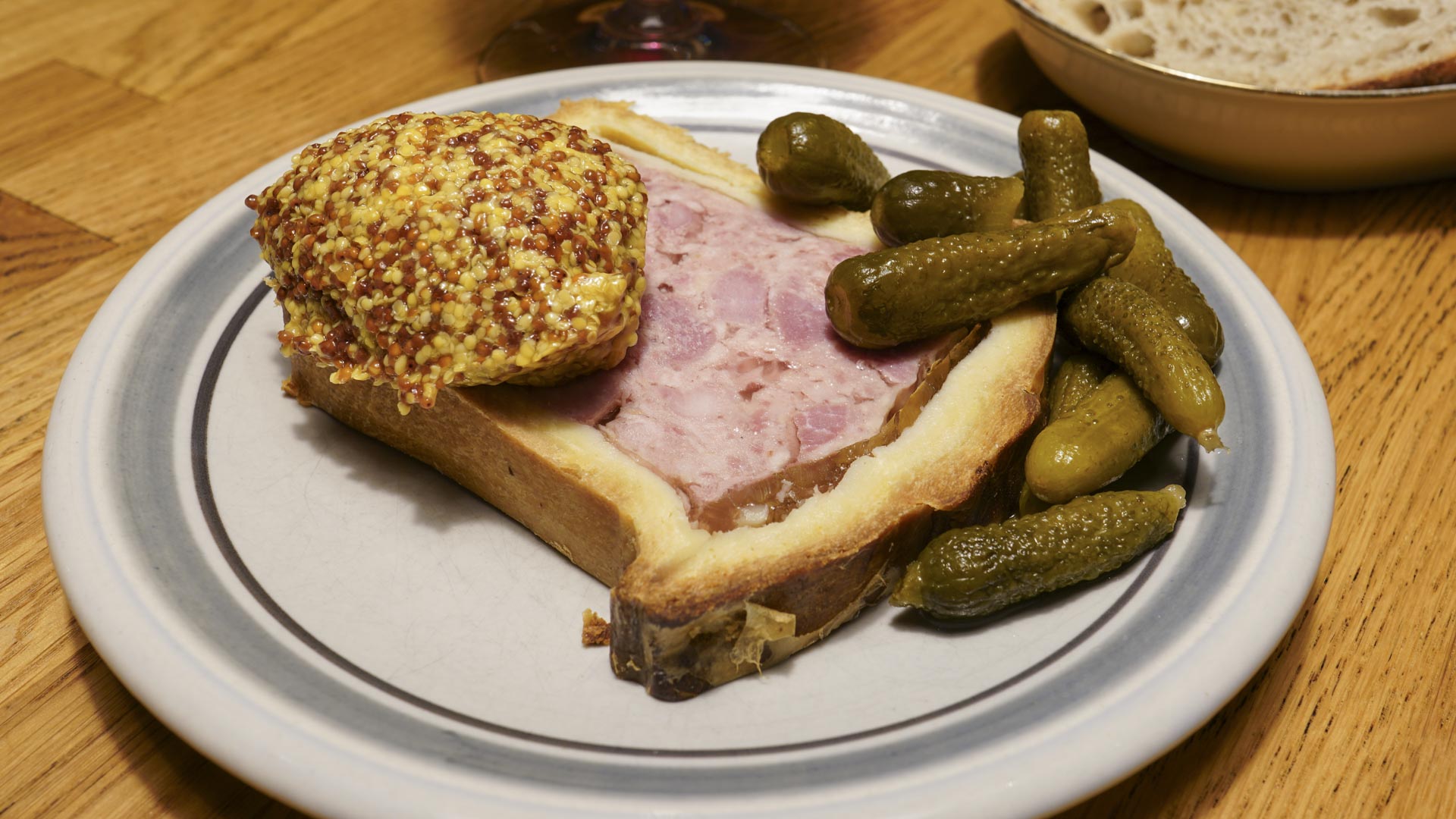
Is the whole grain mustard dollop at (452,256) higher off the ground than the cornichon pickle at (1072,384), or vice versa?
the whole grain mustard dollop at (452,256)

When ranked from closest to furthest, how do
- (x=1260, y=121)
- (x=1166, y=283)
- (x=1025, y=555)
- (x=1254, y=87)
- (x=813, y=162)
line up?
(x=1025, y=555), (x=1166, y=283), (x=813, y=162), (x=1254, y=87), (x=1260, y=121)

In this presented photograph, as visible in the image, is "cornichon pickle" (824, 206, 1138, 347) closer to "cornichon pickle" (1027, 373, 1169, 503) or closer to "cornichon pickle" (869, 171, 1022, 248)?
"cornichon pickle" (869, 171, 1022, 248)

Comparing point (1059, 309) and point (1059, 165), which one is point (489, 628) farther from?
point (1059, 165)

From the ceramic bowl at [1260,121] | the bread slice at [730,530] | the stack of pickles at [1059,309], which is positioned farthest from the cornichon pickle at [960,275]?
the ceramic bowl at [1260,121]

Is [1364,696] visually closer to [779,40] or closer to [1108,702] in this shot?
[1108,702]

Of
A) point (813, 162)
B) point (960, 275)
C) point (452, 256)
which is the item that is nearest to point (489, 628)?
point (452, 256)

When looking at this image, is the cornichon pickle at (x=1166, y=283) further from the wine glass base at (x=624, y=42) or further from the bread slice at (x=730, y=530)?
the wine glass base at (x=624, y=42)
